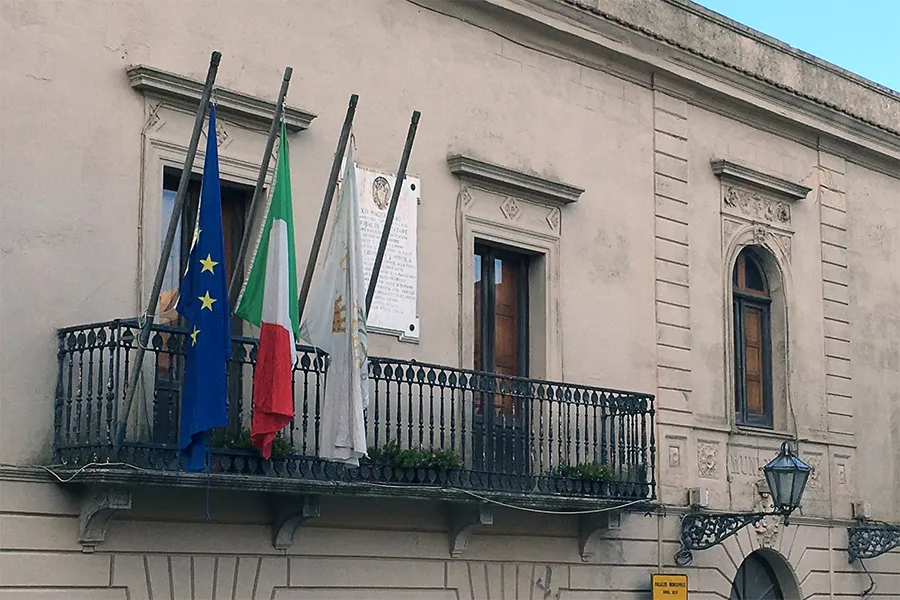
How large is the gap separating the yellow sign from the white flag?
198 inches

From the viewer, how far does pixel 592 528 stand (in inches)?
614

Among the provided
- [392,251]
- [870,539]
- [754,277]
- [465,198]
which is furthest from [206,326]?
[870,539]

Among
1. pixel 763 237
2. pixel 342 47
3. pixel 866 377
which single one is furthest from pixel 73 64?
pixel 866 377

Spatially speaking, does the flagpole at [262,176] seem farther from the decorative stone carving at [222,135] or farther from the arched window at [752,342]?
the arched window at [752,342]

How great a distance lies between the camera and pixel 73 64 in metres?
12.0

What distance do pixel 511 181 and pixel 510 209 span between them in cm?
31

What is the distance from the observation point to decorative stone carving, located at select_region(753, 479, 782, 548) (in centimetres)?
1758

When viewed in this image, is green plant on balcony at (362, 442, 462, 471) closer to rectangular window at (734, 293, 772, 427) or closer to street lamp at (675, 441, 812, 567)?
street lamp at (675, 441, 812, 567)

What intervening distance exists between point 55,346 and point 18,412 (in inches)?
22.4

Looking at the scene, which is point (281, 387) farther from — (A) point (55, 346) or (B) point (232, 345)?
(A) point (55, 346)

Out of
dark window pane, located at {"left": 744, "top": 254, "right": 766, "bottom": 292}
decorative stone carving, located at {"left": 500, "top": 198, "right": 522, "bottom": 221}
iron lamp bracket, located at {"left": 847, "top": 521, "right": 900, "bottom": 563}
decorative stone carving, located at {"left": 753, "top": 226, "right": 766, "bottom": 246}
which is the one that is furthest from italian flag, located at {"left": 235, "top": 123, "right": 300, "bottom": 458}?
iron lamp bracket, located at {"left": 847, "top": 521, "right": 900, "bottom": 563}

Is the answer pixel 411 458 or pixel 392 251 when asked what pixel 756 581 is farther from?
pixel 392 251

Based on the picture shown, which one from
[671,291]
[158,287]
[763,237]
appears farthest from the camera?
Answer: [763,237]

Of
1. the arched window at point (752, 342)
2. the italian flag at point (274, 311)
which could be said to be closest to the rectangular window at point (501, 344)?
the italian flag at point (274, 311)
